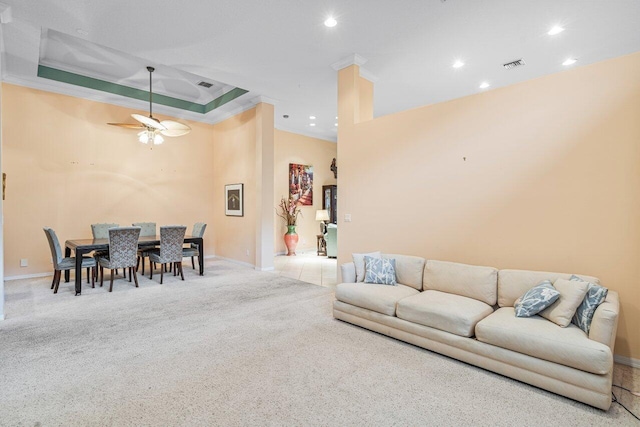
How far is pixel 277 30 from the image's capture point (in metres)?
3.93

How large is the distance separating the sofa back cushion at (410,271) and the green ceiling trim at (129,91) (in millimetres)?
4620

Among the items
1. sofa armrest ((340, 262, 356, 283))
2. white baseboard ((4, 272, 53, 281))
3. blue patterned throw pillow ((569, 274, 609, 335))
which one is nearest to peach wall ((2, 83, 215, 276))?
white baseboard ((4, 272, 53, 281))

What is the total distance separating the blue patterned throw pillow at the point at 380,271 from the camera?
3623 millimetres

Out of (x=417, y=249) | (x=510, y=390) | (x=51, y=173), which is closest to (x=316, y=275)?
(x=417, y=249)

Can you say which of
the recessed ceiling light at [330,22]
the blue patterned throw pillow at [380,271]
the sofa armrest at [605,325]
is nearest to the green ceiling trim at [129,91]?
the recessed ceiling light at [330,22]

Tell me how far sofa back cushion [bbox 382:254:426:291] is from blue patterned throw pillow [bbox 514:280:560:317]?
1053 mm

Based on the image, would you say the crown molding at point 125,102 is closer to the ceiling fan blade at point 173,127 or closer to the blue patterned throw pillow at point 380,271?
the ceiling fan blade at point 173,127

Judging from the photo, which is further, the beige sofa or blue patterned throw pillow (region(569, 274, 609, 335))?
blue patterned throw pillow (region(569, 274, 609, 335))

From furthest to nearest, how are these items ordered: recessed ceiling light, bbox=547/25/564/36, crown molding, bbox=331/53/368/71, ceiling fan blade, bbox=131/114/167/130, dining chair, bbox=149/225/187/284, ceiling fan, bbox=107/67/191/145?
dining chair, bbox=149/225/187/284
ceiling fan, bbox=107/67/191/145
ceiling fan blade, bbox=131/114/167/130
crown molding, bbox=331/53/368/71
recessed ceiling light, bbox=547/25/564/36

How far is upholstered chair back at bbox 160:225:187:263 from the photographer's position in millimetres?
5398

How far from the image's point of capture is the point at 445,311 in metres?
2.76

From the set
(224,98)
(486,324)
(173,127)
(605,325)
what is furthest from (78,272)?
(605,325)

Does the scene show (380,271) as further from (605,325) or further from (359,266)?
(605,325)

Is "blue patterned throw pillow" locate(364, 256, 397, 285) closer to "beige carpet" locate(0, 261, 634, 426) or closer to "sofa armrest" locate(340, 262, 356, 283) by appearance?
"sofa armrest" locate(340, 262, 356, 283)
